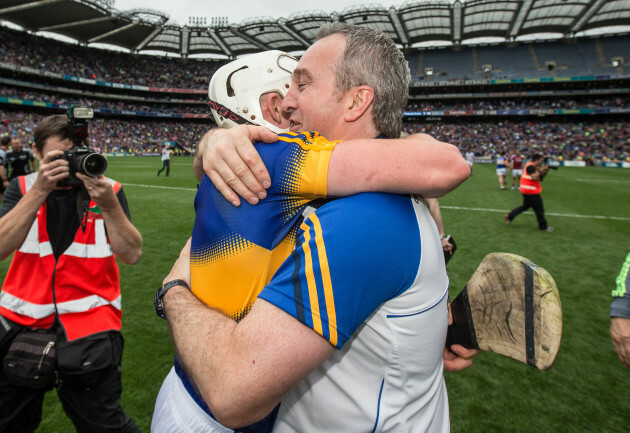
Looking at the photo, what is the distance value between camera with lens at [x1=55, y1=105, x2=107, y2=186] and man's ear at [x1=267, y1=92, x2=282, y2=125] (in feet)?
3.74

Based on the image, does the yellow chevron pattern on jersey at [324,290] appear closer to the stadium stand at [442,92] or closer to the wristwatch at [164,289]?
the wristwatch at [164,289]

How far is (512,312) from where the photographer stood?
1.26 m

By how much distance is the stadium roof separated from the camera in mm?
38281

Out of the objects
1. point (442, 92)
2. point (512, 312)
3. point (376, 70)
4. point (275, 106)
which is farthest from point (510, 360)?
point (442, 92)

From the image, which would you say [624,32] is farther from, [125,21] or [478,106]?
[125,21]

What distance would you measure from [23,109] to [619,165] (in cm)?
6891

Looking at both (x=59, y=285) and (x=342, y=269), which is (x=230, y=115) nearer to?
(x=342, y=269)

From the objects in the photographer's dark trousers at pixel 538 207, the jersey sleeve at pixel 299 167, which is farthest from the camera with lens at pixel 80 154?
the photographer's dark trousers at pixel 538 207

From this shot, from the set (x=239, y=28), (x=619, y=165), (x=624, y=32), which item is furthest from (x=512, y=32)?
(x=239, y=28)

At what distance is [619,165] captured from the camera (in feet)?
120

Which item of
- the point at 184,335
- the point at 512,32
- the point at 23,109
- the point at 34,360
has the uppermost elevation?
the point at 512,32

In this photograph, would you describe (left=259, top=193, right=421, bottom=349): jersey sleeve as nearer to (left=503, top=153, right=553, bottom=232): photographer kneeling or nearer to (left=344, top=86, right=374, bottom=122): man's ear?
(left=344, top=86, right=374, bottom=122): man's ear

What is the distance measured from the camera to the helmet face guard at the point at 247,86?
1.75 meters

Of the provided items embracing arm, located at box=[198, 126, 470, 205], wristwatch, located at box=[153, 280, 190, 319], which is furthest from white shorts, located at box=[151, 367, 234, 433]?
embracing arm, located at box=[198, 126, 470, 205]
